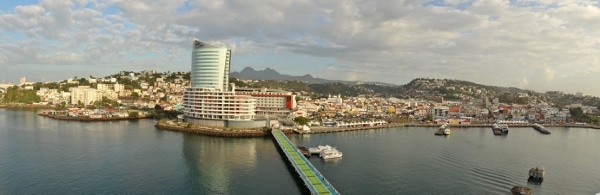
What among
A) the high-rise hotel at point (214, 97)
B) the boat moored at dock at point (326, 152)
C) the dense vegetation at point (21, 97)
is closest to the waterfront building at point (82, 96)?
the dense vegetation at point (21, 97)

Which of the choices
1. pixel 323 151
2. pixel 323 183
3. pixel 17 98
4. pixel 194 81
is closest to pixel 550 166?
pixel 323 151

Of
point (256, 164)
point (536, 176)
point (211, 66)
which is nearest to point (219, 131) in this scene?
point (211, 66)

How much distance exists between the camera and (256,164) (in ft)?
71.7

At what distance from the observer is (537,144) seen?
109ft

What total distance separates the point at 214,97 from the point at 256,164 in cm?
→ 1651

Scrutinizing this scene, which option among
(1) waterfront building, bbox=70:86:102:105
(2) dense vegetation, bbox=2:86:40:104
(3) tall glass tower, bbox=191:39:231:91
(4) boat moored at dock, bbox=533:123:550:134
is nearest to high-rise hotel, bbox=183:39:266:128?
(3) tall glass tower, bbox=191:39:231:91

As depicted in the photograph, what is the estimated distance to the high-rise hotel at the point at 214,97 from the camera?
36.3 meters

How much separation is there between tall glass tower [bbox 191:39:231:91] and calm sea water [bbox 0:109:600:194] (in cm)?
876

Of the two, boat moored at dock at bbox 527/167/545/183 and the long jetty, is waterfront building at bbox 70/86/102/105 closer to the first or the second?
the long jetty

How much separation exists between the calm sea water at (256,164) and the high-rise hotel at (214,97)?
14.2ft

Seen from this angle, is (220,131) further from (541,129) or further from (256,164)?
(541,129)

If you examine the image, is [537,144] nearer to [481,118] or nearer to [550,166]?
[550,166]

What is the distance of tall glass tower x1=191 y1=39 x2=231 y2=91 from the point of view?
4066 centimetres

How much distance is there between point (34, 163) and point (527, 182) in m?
26.0
